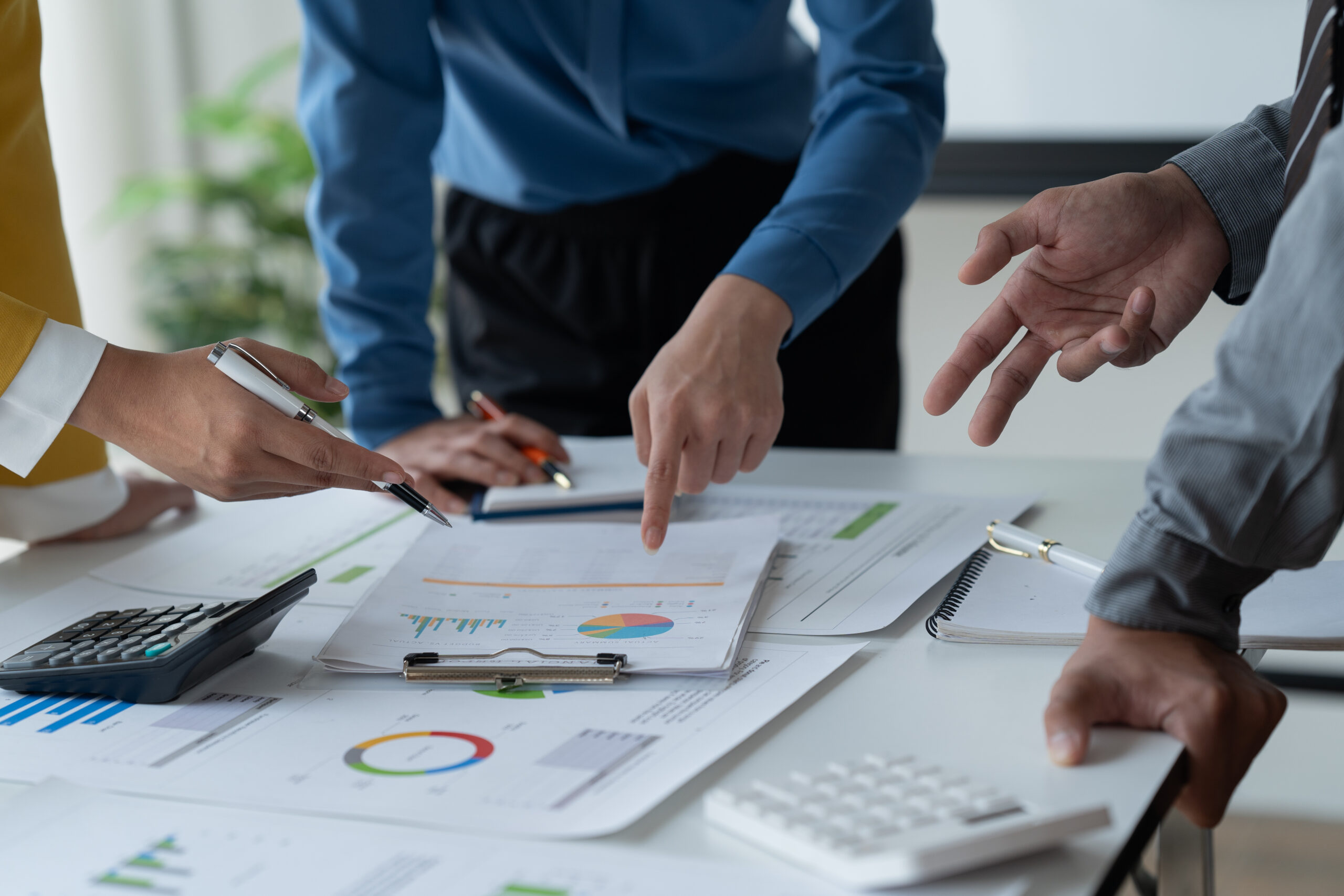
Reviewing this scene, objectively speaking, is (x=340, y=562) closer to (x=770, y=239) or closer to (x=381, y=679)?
(x=381, y=679)

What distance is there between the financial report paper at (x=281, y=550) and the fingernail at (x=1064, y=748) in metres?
0.53

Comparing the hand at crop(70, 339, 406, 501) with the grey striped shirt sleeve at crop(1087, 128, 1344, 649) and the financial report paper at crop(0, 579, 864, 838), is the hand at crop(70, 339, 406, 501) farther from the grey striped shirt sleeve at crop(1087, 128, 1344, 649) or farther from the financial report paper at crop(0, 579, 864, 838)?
the grey striped shirt sleeve at crop(1087, 128, 1344, 649)

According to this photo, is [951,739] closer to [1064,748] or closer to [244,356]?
[1064,748]

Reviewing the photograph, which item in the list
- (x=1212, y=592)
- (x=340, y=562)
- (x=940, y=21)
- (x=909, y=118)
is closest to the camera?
(x=1212, y=592)

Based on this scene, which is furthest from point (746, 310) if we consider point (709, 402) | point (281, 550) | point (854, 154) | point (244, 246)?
point (244, 246)

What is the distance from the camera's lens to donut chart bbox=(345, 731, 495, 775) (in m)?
0.60

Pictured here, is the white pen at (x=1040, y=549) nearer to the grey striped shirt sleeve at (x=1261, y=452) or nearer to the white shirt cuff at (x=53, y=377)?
the grey striped shirt sleeve at (x=1261, y=452)

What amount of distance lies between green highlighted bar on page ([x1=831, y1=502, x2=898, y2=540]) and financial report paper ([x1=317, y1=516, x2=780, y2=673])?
6 cm

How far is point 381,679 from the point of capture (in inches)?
28.5

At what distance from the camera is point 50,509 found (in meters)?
1.06

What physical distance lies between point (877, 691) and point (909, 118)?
26.1 inches

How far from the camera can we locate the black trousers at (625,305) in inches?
53.5

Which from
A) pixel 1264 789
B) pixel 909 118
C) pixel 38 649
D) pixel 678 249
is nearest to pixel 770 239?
pixel 909 118

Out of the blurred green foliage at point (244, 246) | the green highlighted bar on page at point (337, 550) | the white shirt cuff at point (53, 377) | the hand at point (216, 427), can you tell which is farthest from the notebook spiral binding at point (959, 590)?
the blurred green foliage at point (244, 246)
